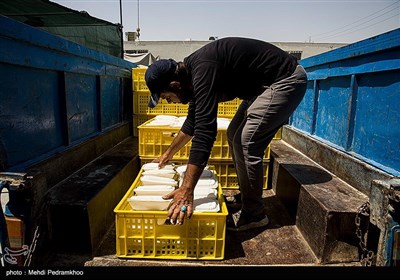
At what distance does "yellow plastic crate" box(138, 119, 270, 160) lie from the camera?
347 cm

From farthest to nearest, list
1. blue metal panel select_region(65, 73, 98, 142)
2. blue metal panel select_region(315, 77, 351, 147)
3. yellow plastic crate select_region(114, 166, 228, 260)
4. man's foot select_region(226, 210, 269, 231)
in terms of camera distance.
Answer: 1. blue metal panel select_region(315, 77, 351, 147)
2. blue metal panel select_region(65, 73, 98, 142)
3. man's foot select_region(226, 210, 269, 231)
4. yellow plastic crate select_region(114, 166, 228, 260)

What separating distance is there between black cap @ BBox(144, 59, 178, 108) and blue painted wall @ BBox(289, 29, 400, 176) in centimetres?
188

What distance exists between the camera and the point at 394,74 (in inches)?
93.3

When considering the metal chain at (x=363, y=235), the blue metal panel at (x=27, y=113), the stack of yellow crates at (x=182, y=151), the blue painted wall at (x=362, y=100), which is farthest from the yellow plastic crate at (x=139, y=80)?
the metal chain at (x=363, y=235)

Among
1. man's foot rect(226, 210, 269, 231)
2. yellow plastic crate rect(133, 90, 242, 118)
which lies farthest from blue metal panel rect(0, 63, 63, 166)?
yellow plastic crate rect(133, 90, 242, 118)

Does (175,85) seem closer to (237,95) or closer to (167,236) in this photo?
(237,95)

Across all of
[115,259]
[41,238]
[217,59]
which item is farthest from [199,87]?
[41,238]

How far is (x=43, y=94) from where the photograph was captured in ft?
8.33

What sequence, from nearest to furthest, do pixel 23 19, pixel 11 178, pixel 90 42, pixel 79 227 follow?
pixel 11 178 < pixel 79 227 < pixel 23 19 < pixel 90 42

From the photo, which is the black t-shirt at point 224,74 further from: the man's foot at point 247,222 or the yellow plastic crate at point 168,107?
the yellow plastic crate at point 168,107

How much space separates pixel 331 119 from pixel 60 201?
128 inches

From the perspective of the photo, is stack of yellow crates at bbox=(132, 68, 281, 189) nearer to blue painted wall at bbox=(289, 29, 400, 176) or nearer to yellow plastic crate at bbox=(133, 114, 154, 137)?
blue painted wall at bbox=(289, 29, 400, 176)

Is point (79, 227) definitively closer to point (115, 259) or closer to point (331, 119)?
point (115, 259)

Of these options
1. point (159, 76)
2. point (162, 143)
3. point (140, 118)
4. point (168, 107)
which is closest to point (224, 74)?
point (159, 76)
